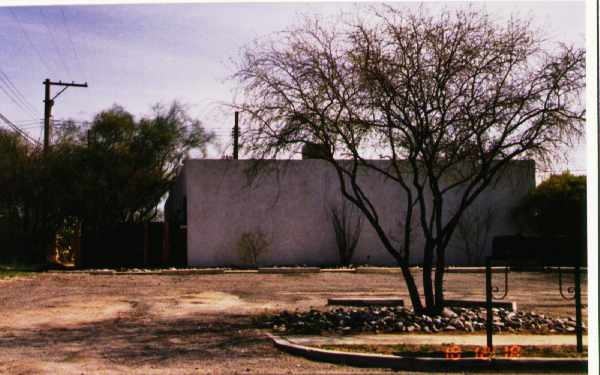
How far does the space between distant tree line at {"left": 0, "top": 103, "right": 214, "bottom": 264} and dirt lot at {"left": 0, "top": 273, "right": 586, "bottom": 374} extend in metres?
6.24

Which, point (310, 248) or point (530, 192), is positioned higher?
point (530, 192)

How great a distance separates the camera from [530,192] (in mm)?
25125

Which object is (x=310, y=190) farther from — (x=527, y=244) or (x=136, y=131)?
(x=527, y=244)

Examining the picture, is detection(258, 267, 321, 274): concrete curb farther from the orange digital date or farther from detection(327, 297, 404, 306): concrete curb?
the orange digital date

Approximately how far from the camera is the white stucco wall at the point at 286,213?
2555 cm

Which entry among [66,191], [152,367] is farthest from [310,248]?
[152,367]

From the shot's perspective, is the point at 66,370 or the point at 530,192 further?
the point at 530,192

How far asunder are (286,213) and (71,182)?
335 inches

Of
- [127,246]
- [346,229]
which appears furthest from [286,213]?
[127,246]

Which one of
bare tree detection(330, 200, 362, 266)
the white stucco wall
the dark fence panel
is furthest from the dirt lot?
the dark fence panel

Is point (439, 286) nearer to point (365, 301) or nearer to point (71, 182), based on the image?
point (365, 301)

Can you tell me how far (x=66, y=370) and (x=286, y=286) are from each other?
10.7 meters

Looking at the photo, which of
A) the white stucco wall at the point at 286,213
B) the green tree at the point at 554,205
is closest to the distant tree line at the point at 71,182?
the white stucco wall at the point at 286,213

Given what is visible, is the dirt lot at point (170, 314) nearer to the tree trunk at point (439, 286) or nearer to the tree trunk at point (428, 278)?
the tree trunk at point (439, 286)
